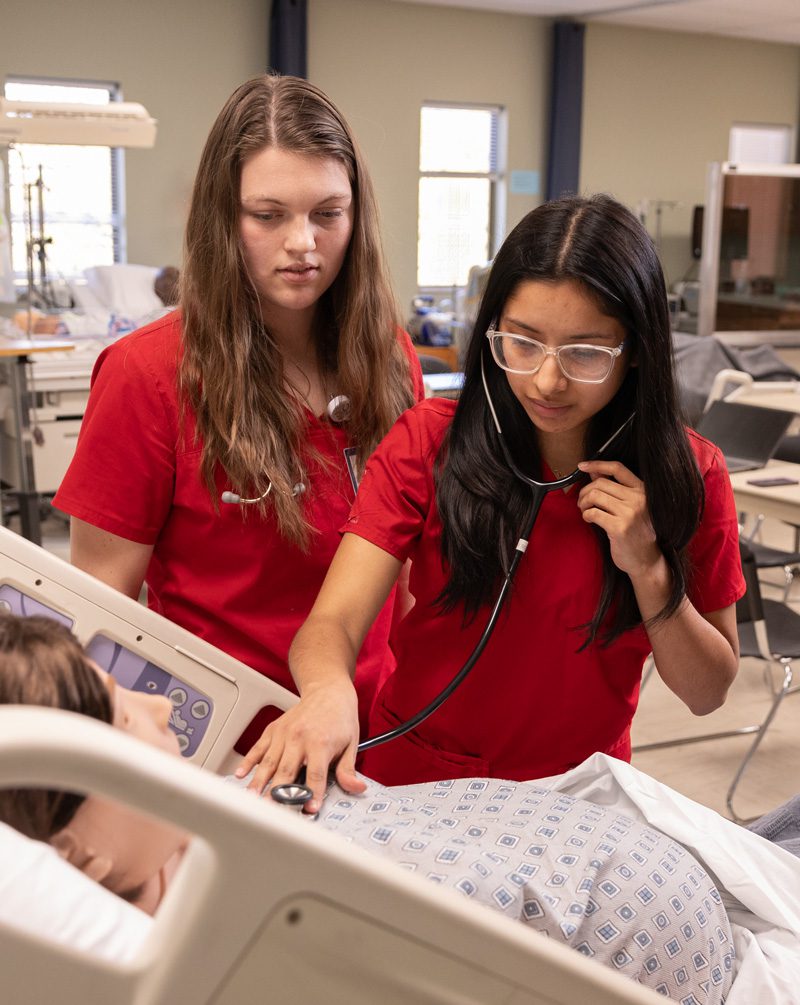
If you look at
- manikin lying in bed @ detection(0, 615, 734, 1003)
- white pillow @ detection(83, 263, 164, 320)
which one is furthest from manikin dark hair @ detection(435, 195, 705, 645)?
white pillow @ detection(83, 263, 164, 320)

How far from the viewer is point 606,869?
91 centimetres

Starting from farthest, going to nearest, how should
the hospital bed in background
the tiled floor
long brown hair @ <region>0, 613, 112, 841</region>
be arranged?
the hospital bed in background, the tiled floor, long brown hair @ <region>0, 613, 112, 841</region>

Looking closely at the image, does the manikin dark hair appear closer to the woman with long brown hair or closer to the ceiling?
the woman with long brown hair

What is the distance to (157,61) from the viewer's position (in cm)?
720

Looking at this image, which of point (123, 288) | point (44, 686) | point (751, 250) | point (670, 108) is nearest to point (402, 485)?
point (44, 686)

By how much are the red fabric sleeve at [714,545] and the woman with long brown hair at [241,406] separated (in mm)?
435

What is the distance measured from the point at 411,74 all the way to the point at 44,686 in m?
7.98

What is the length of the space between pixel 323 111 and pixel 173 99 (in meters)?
6.43

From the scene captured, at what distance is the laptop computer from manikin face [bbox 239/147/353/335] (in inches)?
94.8

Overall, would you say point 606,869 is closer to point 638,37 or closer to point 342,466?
point 342,466

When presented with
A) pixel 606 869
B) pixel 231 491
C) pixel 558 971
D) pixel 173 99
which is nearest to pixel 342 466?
pixel 231 491

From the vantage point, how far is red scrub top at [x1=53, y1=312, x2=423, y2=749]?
1.35m

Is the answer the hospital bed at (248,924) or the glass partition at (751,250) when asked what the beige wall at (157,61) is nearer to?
the glass partition at (751,250)

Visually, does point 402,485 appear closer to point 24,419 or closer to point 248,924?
point 248,924
